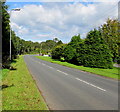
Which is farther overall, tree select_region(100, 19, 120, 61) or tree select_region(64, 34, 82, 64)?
tree select_region(64, 34, 82, 64)

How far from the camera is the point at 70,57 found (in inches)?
1476

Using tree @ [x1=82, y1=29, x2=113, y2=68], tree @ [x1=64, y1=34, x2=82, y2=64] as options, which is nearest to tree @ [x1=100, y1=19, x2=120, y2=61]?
tree @ [x1=64, y1=34, x2=82, y2=64]

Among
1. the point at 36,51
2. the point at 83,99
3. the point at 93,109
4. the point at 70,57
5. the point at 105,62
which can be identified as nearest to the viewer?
the point at 93,109

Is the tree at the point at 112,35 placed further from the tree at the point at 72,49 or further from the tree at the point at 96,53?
the tree at the point at 96,53

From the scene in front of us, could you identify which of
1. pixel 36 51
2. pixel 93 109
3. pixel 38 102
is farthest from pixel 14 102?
pixel 36 51

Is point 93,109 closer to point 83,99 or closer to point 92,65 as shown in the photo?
point 83,99

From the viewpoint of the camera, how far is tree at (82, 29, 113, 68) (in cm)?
2625

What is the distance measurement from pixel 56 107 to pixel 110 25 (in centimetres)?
4096

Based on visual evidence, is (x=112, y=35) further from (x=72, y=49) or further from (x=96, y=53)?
(x=96, y=53)

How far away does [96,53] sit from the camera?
26.9 meters

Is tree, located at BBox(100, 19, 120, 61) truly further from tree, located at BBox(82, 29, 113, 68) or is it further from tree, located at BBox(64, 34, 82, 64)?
tree, located at BBox(82, 29, 113, 68)

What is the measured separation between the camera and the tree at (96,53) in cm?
2625

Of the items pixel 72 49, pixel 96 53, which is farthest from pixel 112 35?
pixel 96 53

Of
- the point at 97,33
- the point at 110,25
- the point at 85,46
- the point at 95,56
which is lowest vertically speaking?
the point at 95,56
